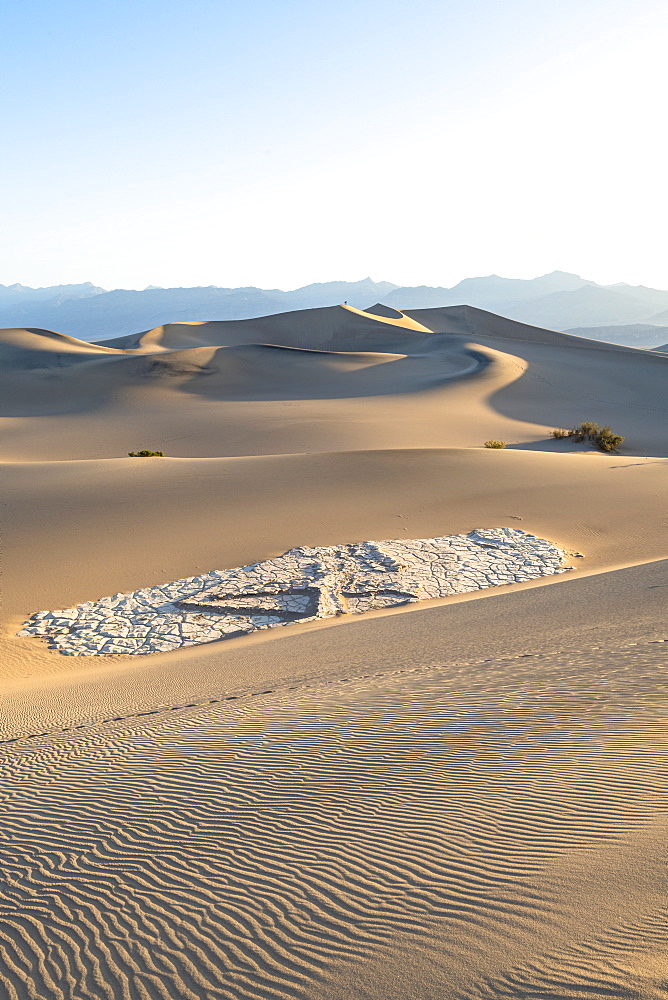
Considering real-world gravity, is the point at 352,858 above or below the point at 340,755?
above

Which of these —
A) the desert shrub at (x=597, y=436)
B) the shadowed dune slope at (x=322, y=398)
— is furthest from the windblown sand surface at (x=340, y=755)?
the shadowed dune slope at (x=322, y=398)

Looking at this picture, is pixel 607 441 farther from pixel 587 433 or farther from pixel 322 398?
pixel 322 398

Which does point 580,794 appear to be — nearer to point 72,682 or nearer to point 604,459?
point 72,682

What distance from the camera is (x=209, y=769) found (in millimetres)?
4922

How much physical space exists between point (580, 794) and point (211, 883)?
6.35 ft

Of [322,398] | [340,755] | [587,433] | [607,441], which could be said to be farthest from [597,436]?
[340,755]

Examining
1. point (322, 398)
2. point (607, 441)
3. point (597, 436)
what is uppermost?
point (322, 398)

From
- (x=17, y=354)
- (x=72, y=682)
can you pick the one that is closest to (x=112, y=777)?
(x=72, y=682)

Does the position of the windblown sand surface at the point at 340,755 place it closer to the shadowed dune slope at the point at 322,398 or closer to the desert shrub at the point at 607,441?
the desert shrub at the point at 607,441

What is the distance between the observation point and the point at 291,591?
1099 centimetres

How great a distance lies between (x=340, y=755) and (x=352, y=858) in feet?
5.09

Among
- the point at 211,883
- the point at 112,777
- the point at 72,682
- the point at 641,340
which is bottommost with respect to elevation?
the point at 72,682

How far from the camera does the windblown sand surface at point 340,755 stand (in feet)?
9.11

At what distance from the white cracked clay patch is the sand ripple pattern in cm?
401
